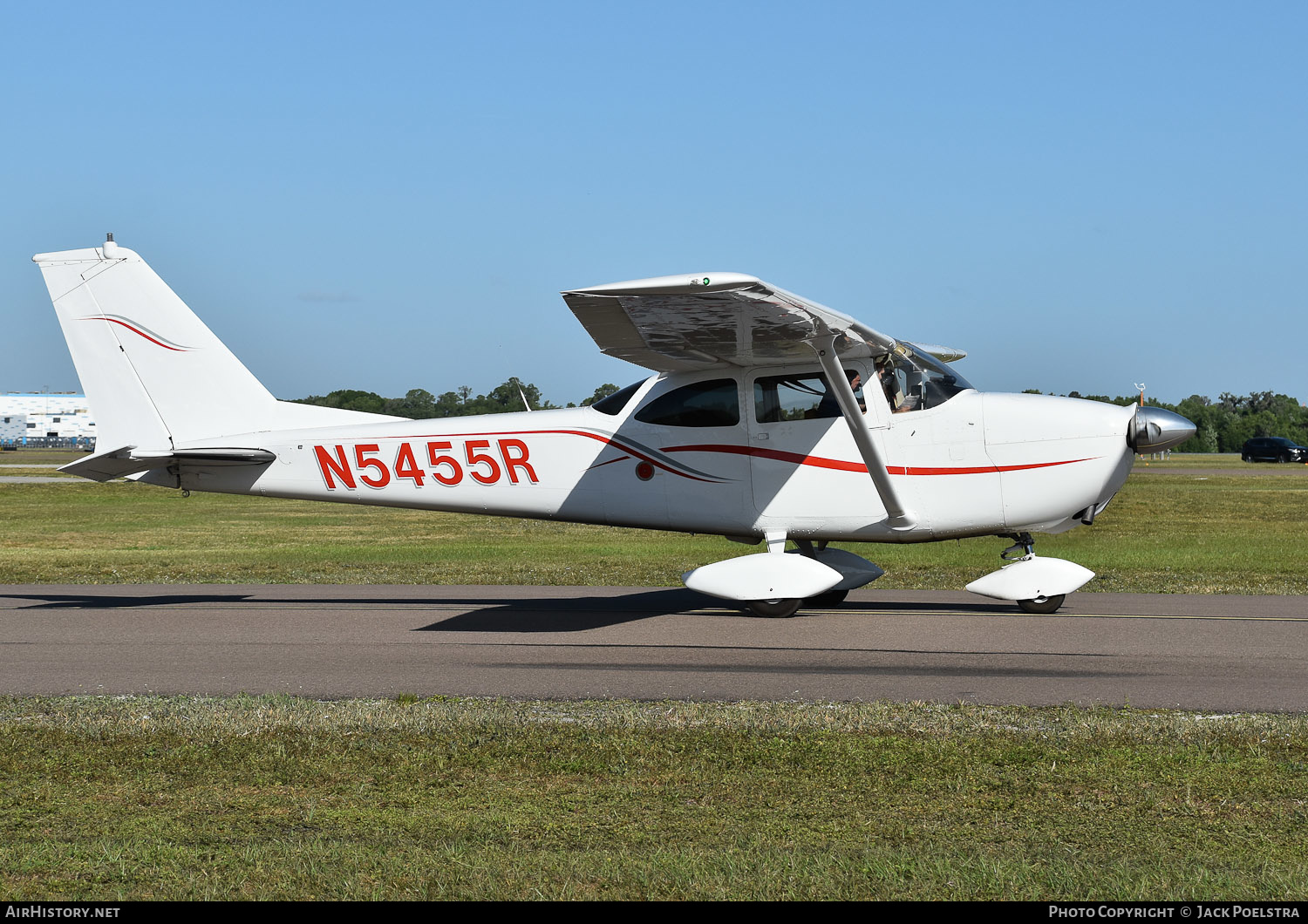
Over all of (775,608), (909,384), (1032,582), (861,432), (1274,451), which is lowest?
(1274,451)

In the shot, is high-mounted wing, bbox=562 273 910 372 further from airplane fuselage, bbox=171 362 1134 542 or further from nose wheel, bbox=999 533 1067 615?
nose wheel, bbox=999 533 1067 615

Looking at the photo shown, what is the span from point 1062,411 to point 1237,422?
129 metres

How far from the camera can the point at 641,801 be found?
5.19m

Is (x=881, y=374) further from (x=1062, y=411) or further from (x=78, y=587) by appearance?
(x=78, y=587)

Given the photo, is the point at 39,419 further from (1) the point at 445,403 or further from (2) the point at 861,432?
(2) the point at 861,432

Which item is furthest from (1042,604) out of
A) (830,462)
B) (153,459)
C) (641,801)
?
(153,459)

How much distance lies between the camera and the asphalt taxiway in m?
7.85

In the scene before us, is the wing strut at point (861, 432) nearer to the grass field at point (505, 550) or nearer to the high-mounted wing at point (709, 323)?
the high-mounted wing at point (709, 323)

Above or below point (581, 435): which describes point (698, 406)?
above

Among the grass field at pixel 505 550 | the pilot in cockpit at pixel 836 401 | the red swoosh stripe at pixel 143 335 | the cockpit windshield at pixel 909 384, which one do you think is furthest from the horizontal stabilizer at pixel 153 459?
the cockpit windshield at pixel 909 384

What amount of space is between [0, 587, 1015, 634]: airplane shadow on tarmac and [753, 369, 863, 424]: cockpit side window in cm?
201

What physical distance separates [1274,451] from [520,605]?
72.9 meters

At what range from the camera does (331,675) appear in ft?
27.7

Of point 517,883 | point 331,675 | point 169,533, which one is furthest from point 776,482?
point 169,533
